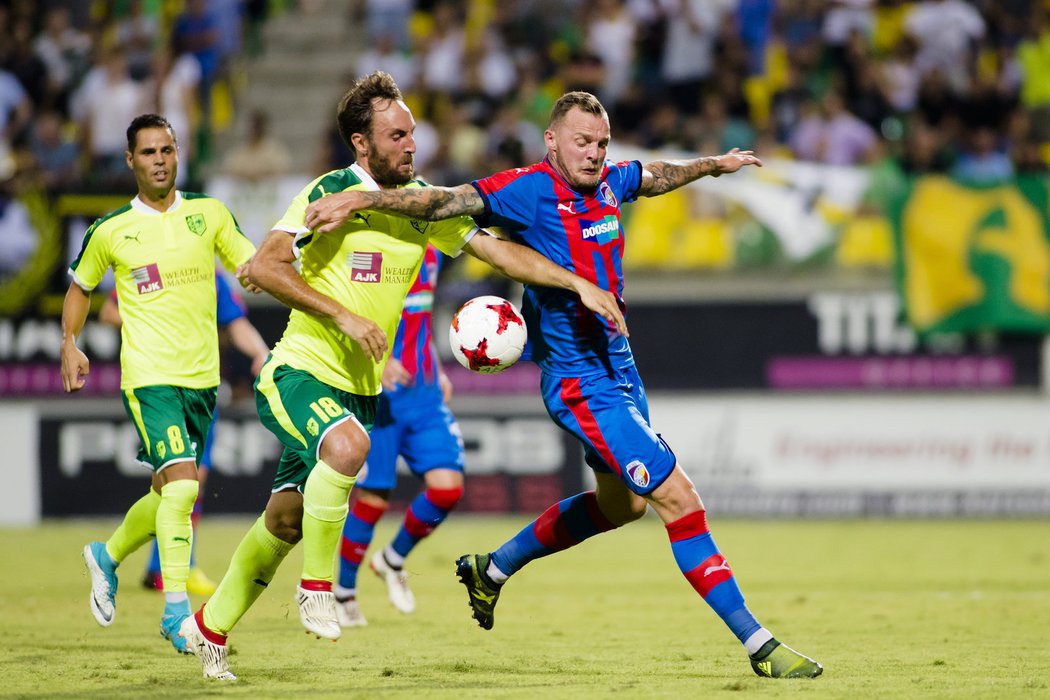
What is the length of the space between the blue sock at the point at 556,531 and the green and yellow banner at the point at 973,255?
8.33 metres

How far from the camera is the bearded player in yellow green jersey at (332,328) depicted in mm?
6336

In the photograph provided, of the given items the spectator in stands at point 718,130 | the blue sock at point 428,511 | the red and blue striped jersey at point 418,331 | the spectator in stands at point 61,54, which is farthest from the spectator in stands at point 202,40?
the blue sock at point 428,511

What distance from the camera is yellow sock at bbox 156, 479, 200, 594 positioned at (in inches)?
302

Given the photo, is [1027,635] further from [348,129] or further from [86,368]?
[86,368]

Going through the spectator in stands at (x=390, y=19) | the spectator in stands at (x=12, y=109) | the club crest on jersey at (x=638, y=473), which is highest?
the spectator in stands at (x=390, y=19)

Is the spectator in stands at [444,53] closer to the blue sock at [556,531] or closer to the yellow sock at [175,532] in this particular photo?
the yellow sock at [175,532]

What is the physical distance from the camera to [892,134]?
1620 cm

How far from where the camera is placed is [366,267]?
668 cm

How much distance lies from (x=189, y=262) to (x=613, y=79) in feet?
34.2

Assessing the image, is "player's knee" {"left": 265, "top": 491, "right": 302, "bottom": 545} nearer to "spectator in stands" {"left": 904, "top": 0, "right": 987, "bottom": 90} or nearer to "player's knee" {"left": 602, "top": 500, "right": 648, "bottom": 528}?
"player's knee" {"left": 602, "top": 500, "right": 648, "bottom": 528}

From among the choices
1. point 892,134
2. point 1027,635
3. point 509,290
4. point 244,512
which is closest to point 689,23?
point 892,134

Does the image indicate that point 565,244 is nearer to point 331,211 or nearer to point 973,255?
point 331,211

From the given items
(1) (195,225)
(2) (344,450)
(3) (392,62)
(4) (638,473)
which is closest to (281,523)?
(2) (344,450)

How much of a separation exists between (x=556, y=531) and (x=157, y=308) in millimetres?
2554
